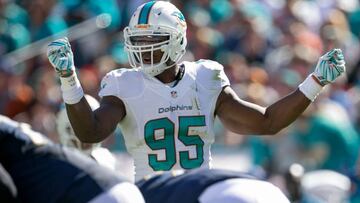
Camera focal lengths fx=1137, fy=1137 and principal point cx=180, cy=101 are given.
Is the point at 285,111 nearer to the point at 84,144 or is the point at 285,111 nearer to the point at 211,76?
the point at 211,76

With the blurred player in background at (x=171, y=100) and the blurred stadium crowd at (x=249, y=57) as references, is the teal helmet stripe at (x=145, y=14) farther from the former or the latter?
the blurred stadium crowd at (x=249, y=57)

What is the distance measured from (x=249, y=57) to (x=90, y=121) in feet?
19.4

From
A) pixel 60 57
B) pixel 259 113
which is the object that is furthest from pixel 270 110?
pixel 60 57

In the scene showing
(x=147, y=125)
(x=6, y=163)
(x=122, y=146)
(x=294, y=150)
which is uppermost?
(x=6, y=163)

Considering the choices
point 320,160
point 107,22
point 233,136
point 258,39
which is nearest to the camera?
point 320,160

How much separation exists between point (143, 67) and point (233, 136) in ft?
15.0

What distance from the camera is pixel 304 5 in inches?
478

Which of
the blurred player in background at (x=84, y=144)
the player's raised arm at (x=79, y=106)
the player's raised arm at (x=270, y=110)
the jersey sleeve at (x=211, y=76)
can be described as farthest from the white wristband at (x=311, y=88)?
the blurred player in background at (x=84, y=144)

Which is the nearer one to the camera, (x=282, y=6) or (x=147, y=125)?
(x=147, y=125)

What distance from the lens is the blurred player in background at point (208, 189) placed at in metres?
4.23

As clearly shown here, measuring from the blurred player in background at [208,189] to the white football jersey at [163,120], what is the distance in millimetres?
1668

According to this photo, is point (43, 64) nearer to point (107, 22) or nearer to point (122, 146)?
point (107, 22)

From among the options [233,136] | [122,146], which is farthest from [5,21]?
[233,136]

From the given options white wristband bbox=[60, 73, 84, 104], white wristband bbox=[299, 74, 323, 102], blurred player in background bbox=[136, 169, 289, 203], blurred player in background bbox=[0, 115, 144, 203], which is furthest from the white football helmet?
blurred player in background bbox=[136, 169, 289, 203]
